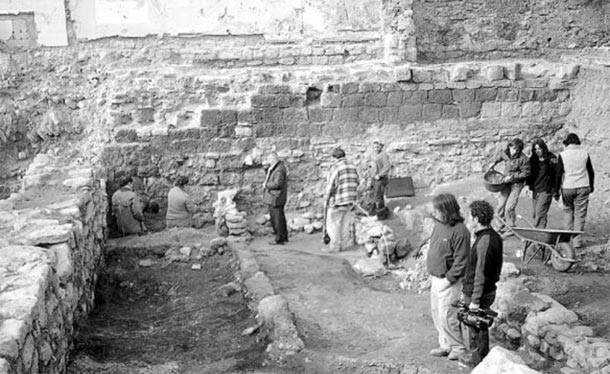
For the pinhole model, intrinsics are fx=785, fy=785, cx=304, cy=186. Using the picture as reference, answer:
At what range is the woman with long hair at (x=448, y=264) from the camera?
6.42 metres

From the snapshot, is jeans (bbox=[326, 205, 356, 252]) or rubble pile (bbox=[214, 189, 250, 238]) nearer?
jeans (bbox=[326, 205, 356, 252])

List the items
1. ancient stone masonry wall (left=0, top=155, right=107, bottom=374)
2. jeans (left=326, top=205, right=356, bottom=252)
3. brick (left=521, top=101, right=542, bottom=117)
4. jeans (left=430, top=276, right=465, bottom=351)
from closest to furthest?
1. ancient stone masonry wall (left=0, top=155, right=107, bottom=374)
2. jeans (left=430, top=276, right=465, bottom=351)
3. jeans (left=326, top=205, right=356, bottom=252)
4. brick (left=521, top=101, right=542, bottom=117)

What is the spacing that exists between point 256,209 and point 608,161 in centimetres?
527

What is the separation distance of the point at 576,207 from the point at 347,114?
4294 millimetres

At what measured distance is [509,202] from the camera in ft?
32.2

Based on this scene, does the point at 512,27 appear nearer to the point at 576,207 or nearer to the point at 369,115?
the point at 369,115

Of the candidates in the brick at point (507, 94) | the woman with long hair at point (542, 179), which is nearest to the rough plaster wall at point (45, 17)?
the brick at point (507, 94)

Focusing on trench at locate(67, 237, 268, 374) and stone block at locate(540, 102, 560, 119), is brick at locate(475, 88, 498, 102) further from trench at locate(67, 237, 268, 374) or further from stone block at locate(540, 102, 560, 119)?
trench at locate(67, 237, 268, 374)

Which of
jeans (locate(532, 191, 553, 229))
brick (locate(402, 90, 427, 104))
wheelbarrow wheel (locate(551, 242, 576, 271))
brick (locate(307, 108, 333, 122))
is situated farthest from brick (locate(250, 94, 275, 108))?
wheelbarrow wheel (locate(551, 242, 576, 271))

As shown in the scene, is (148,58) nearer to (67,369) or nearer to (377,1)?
(377,1)

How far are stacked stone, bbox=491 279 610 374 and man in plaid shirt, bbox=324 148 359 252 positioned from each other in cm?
311

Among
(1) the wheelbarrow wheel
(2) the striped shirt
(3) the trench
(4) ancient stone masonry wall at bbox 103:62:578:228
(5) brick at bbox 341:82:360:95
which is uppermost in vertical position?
(5) brick at bbox 341:82:360:95

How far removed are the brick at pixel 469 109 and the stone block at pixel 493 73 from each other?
1.51ft

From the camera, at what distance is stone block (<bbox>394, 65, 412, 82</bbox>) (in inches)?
492
